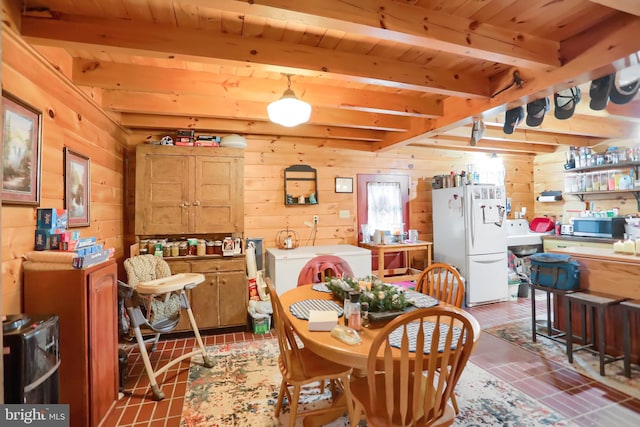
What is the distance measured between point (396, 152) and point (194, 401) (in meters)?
4.18

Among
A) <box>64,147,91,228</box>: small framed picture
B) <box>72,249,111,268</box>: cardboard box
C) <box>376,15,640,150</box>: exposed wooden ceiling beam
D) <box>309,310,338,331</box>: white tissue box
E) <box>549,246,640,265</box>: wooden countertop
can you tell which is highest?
<box>376,15,640,150</box>: exposed wooden ceiling beam

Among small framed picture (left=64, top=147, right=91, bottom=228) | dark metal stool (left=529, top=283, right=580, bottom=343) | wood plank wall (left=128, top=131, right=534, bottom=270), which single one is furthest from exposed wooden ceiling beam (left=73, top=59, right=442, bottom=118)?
dark metal stool (left=529, top=283, right=580, bottom=343)

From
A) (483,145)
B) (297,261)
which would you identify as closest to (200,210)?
(297,261)

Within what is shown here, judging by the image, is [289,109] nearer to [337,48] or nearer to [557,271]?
[337,48]

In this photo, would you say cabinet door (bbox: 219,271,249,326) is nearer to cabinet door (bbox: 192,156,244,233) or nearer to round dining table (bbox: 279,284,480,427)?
cabinet door (bbox: 192,156,244,233)

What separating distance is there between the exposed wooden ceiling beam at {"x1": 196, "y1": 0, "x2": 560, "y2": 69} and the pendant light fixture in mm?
691

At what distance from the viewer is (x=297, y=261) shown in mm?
3656

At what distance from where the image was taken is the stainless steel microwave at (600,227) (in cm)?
451

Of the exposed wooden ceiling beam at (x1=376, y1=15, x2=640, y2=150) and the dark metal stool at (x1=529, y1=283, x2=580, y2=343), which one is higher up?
the exposed wooden ceiling beam at (x1=376, y1=15, x2=640, y2=150)

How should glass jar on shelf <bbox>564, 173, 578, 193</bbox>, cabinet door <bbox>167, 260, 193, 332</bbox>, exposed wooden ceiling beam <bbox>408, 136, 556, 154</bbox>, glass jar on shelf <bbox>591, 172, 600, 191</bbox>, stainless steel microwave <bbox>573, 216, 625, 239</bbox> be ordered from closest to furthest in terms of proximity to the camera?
cabinet door <bbox>167, 260, 193, 332</bbox>
stainless steel microwave <bbox>573, 216, 625, 239</bbox>
exposed wooden ceiling beam <bbox>408, 136, 556, 154</bbox>
glass jar on shelf <bbox>591, 172, 600, 191</bbox>
glass jar on shelf <bbox>564, 173, 578, 193</bbox>

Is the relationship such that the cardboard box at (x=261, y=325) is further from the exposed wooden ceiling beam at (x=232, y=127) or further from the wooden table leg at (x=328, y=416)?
the exposed wooden ceiling beam at (x=232, y=127)

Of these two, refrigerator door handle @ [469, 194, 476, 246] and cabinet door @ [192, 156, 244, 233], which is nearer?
cabinet door @ [192, 156, 244, 233]

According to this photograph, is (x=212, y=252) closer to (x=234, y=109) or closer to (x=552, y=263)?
(x=234, y=109)

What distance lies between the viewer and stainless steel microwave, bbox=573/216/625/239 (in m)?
4.51
